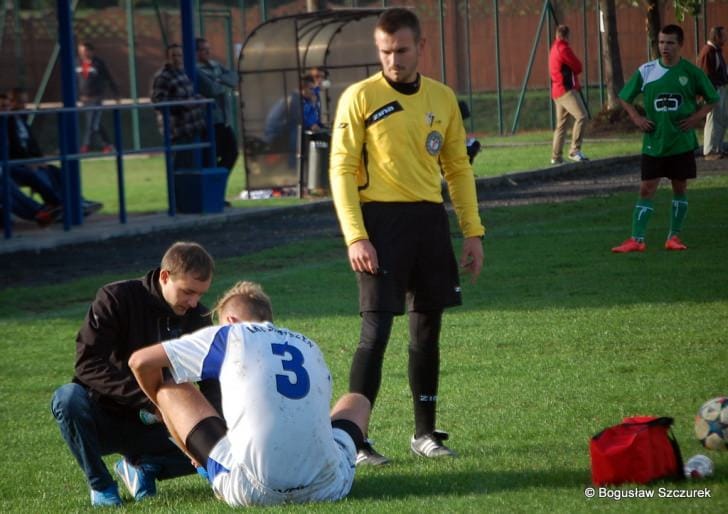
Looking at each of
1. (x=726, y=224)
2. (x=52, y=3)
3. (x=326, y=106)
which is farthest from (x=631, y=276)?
(x=52, y=3)

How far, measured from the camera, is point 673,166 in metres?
13.0

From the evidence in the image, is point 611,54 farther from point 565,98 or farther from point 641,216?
point 641,216

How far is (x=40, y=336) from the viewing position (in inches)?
433

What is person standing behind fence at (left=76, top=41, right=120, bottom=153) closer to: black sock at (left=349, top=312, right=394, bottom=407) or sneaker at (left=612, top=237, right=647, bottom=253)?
sneaker at (left=612, top=237, right=647, bottom=253)

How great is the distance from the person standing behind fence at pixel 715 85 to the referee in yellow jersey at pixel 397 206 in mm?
18866

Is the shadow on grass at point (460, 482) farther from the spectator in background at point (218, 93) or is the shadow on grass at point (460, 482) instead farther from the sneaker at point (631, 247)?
the spectator in background at point (218, 93)

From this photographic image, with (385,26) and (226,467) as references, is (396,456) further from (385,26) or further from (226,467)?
(385,26)

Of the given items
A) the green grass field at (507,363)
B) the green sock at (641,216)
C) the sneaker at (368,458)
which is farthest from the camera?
the green sock at (641,216)

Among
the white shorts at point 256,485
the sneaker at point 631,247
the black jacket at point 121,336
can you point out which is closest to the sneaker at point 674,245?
the sneaker at point 631,247

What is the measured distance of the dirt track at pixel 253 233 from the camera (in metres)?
14.7

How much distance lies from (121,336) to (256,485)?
1.11 m

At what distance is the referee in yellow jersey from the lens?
251 inches

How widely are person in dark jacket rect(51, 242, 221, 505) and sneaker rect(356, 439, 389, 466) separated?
0.75 m

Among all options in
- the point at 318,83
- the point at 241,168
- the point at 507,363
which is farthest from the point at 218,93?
the point at 507,363
